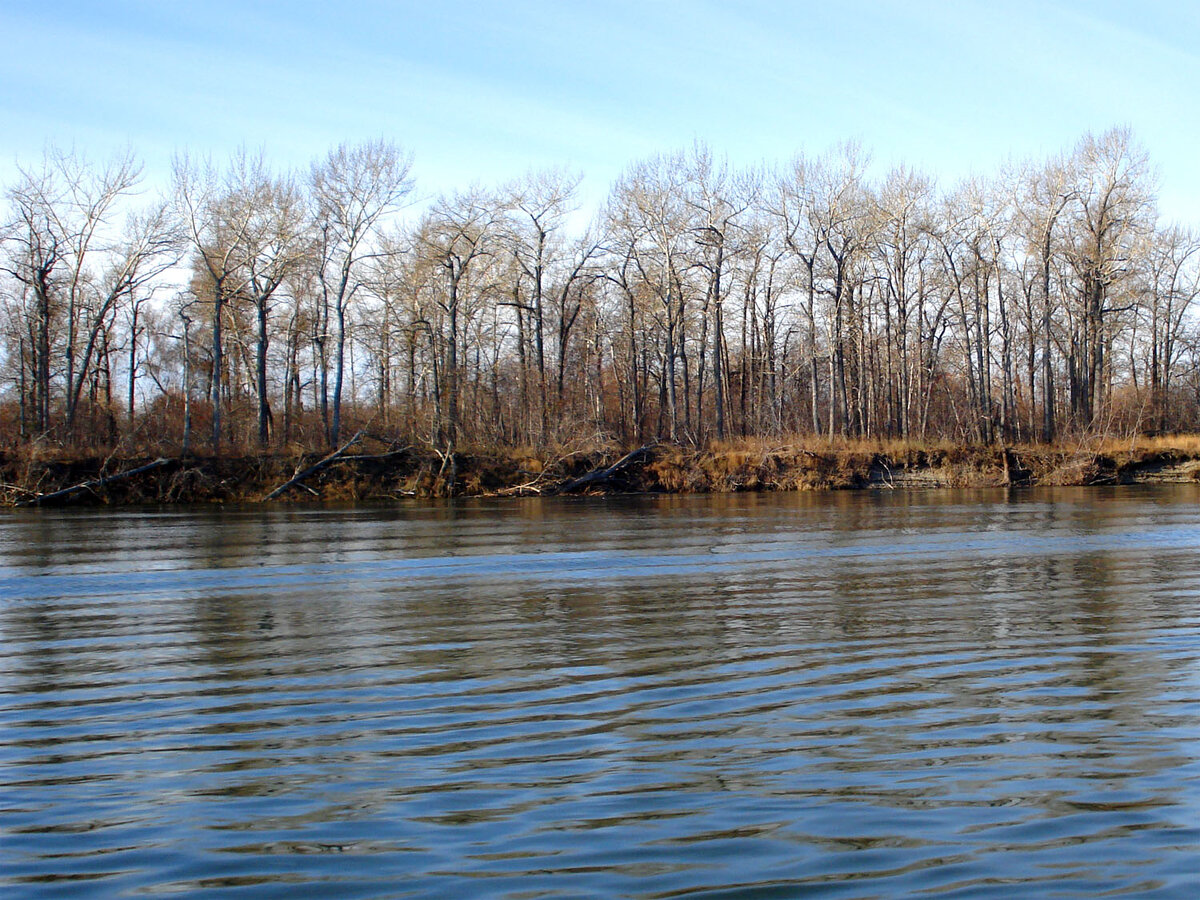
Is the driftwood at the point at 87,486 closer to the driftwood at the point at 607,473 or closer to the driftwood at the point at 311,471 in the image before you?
the driftwood at the point at 311,471

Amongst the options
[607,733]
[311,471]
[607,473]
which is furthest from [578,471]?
[607,733]

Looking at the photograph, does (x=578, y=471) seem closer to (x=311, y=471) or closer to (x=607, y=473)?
(x=607, y=473)

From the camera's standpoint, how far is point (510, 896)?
16.7 feet

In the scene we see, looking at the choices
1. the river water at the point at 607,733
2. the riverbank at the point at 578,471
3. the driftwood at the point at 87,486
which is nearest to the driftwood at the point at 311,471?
the riverbank at the point at 578,471

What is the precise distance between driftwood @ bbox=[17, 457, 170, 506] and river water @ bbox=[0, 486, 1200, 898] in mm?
25236

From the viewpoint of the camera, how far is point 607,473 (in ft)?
158

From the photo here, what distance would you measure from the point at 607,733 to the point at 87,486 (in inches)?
1540

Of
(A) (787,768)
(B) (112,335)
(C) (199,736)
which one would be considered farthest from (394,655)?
(B) (112,335)

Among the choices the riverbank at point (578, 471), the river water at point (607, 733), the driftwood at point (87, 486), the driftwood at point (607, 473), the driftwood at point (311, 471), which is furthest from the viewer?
the driftwood at point (607, 473)

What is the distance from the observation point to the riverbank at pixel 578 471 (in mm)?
42875

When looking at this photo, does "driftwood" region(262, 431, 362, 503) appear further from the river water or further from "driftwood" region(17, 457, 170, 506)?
the river water

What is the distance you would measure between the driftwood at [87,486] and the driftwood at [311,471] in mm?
4431

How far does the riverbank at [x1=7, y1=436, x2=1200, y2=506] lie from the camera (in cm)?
4288

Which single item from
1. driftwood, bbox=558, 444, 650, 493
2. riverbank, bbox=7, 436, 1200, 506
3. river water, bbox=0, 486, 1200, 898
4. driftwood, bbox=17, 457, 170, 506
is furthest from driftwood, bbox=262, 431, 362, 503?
river water, bbox=0, 486, 1200, 898
